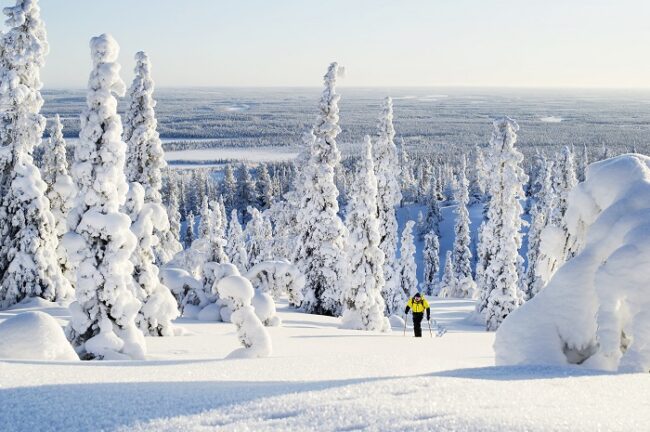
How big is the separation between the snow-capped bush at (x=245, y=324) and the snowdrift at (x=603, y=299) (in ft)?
14.6

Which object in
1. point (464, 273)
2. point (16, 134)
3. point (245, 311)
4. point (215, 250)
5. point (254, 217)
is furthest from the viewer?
point (464, 273)

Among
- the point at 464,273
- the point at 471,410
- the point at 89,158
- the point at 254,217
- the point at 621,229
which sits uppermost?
the point at 89,158

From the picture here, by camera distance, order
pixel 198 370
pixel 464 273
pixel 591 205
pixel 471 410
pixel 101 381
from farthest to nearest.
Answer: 1. pixel 464 273
2. pixel 591 205
3. pixel 198 370
4. pixel 101 381
5. pixel 471 410

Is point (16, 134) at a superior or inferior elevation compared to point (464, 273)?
superior

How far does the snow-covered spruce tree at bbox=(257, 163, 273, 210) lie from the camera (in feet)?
362

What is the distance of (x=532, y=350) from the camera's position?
31.4 ft

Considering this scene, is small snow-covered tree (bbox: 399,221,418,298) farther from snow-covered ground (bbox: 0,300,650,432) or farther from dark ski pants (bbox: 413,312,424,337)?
snow-covered ground (bbox: 0,300,650,432)

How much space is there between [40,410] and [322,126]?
27094mm

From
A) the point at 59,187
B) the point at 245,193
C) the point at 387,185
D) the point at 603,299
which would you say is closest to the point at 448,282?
the point at 387,185

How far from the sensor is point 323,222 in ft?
104

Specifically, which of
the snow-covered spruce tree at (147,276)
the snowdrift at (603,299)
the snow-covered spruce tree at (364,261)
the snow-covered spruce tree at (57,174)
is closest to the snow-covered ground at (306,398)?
the snowdrift at (603,299)

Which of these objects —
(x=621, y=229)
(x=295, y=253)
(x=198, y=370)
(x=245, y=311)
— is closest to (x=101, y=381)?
(x=198, y=370)

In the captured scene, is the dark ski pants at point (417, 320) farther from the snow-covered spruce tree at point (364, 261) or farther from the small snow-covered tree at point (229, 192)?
the small snow-covered tree at point (229, 192)

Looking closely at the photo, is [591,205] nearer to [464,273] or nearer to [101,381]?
[101,381]
